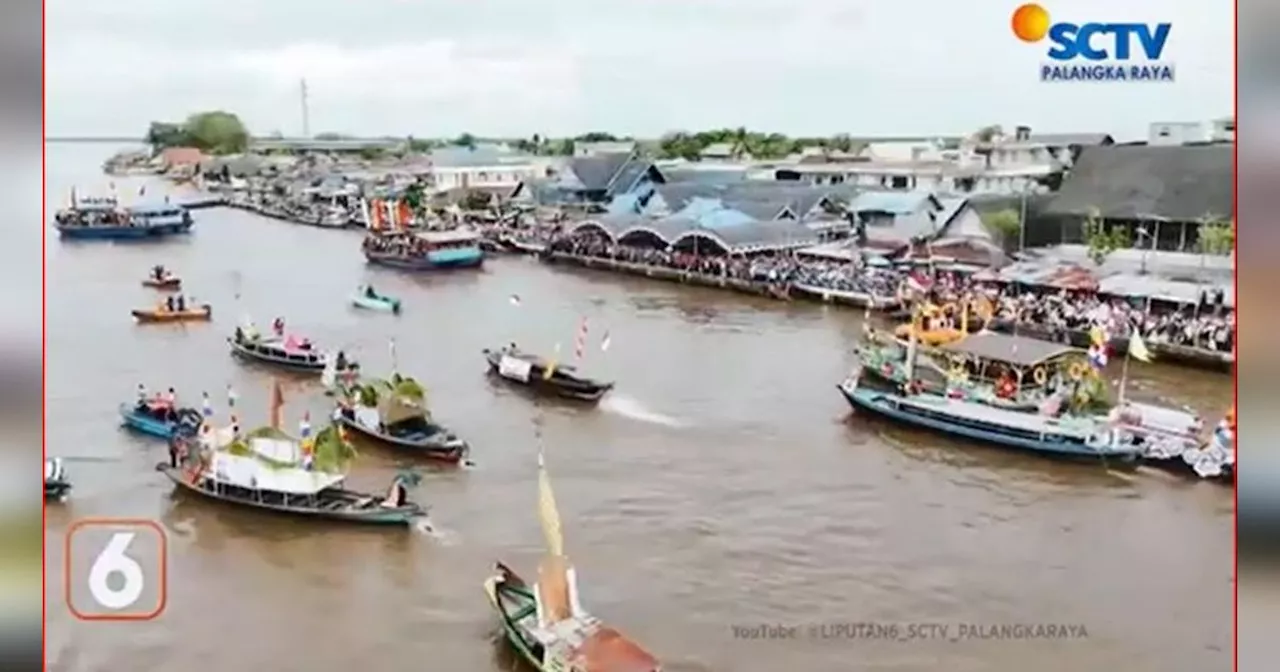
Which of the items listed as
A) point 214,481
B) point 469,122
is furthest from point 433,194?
point 214,481

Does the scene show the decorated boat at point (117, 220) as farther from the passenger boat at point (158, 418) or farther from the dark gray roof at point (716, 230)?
the dark gray roof at point (716, 230)

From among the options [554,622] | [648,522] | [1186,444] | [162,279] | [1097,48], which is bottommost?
[554,622]

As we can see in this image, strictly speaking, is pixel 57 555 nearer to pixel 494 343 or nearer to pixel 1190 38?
pixel 494 343

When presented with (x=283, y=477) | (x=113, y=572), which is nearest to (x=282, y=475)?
(x=283, y=477)

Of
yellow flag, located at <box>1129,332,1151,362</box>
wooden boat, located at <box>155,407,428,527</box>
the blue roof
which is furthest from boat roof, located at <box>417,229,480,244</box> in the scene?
yellow flag, located at <box>1129,332,1151,362</box>

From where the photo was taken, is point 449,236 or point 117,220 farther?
point 449,236

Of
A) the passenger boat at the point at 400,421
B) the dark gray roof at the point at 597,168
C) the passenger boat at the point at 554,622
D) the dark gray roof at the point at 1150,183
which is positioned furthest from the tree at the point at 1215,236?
the passenger boat at the point at 400,421

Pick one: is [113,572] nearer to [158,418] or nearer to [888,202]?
[158,418]
